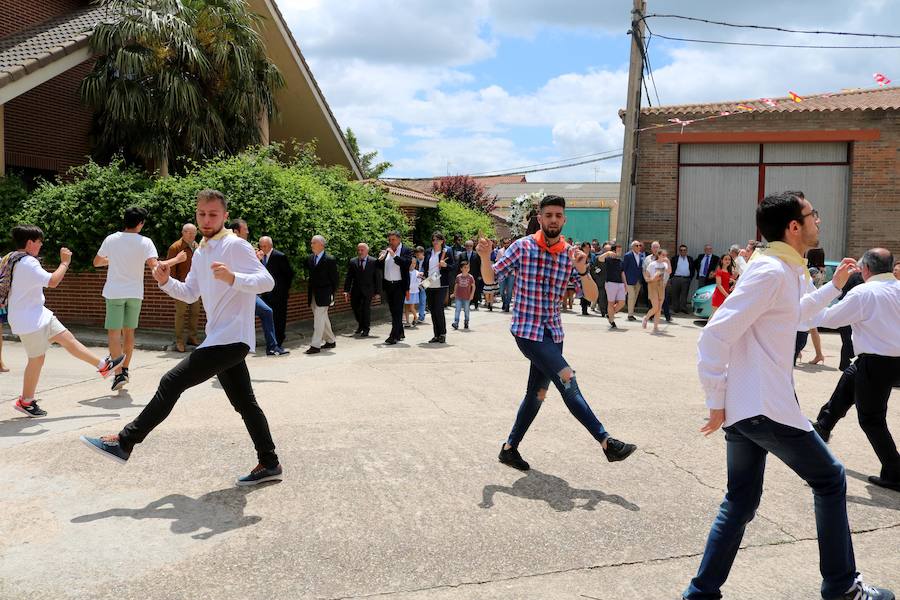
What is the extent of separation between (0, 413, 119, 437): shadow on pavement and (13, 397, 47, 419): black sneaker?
0.05 meters

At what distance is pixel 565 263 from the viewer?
5211mm

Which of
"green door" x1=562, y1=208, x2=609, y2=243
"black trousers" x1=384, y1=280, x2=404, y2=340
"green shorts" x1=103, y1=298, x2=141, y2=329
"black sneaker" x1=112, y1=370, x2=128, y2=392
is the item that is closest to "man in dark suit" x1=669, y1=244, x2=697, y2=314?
"black trousers" x1=384, y1=280, x2=404, y2=340

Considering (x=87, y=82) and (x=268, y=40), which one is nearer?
(x=87, y=82)

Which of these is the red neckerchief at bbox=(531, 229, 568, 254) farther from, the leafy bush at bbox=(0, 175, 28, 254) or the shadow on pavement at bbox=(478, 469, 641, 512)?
the leafy bush at bbox=(0, 175, 28, 254)

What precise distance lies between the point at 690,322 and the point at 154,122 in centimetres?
1220

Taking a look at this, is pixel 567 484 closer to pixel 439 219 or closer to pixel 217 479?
pixel 217 479

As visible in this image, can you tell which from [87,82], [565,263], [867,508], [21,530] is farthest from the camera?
[87,82]

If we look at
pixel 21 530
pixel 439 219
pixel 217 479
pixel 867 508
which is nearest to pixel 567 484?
pixel 867 508

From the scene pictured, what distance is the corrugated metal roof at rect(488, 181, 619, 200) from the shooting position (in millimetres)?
61375

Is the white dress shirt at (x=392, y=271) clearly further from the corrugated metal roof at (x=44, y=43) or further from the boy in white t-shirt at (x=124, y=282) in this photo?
the corrugated metal roof at (x=44, y=43)

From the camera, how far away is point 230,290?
4.79 metres

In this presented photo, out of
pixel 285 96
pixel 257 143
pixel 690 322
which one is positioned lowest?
pixel 690 322

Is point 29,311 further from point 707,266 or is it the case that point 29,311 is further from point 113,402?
point 707,266

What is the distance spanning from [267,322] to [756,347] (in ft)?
27.8
